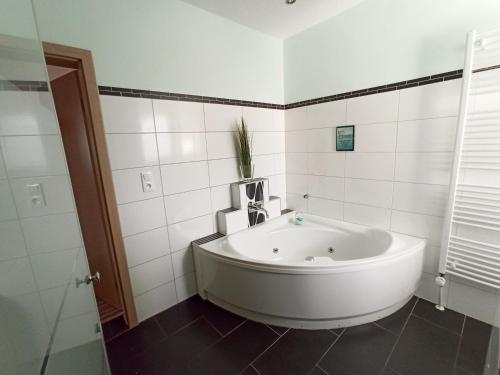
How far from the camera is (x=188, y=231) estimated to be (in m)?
2.04

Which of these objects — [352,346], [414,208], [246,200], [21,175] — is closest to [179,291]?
[246,200]

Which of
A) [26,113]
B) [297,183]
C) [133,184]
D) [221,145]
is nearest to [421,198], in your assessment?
[297,183]

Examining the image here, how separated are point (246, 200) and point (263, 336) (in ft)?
3.78

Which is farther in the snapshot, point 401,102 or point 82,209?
point 82,209

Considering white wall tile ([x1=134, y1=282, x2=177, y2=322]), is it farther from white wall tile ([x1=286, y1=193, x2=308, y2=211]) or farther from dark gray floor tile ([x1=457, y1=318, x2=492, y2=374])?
dark gray floor tile ([x1=457, y1=318, x2=492, y2=374])

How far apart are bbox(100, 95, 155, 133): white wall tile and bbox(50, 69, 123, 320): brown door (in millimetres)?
178

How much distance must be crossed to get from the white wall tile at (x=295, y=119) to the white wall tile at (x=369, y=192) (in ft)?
2.62

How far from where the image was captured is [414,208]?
1.90 metres

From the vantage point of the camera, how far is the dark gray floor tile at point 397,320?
1671 mm

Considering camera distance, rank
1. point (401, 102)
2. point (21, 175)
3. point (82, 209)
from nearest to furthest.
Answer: point (21, 175) → point (401, 102) → point (82, 209)

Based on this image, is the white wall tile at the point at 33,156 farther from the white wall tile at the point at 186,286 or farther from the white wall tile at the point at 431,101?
the white wall tile at the point at 431,101

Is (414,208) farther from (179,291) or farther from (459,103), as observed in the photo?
(179,291)

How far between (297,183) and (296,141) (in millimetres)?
497

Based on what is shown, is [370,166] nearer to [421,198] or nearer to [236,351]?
[421,198]
